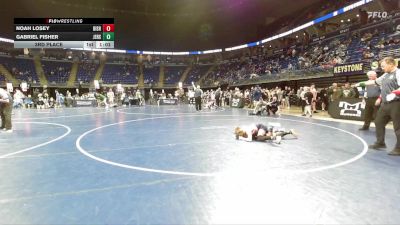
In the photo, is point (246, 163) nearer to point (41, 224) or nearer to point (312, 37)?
point (41, 224)

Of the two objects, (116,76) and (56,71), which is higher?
(56,71)

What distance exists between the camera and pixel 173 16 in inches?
1638

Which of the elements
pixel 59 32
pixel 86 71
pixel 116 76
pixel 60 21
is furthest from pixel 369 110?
pixel 86 71

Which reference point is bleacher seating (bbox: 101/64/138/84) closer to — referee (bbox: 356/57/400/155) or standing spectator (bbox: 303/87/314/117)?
standing spectator (bbox: 303/87/314/117)

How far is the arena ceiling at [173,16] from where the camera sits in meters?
33.9

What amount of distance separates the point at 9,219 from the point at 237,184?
8.95ft

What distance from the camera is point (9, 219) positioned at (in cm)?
267

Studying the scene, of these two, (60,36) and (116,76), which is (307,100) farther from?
(116,76)

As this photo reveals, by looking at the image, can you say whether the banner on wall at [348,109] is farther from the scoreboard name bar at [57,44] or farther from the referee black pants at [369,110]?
the scoreboard name bar at [57,44]

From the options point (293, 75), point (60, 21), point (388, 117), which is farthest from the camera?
point (293, 75)

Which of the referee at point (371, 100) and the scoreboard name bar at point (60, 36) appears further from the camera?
the scoreboard name bar at point (60, 36)

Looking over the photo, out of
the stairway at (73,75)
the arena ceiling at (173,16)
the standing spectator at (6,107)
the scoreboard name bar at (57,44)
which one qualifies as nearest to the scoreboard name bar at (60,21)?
the scoreboard name bar at (57,44)

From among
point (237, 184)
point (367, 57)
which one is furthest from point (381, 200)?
point (367, 57)

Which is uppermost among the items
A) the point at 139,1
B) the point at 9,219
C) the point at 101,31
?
the point at 139,1
